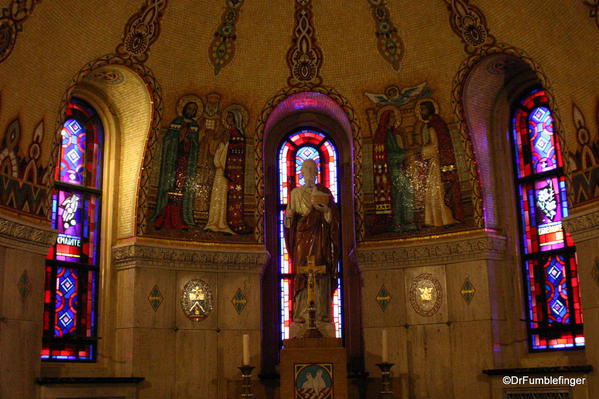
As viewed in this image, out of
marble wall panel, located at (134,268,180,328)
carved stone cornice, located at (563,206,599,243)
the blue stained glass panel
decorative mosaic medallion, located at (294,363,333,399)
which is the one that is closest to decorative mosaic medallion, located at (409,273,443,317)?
decorative mosaic medallion, located at (294,363,333,399)

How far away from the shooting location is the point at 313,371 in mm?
13391

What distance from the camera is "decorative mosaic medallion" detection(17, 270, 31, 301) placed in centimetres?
1296

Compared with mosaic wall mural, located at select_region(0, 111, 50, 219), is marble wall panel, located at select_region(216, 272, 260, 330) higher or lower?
lower

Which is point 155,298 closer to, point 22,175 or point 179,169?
point 179,169

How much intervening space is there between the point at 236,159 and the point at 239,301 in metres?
2.67

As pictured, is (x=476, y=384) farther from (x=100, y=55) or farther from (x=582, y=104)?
(x=100, y=55)

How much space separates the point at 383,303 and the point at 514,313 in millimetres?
2278

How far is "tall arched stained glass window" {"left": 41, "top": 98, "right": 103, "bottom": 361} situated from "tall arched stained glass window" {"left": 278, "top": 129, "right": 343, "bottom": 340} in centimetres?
353

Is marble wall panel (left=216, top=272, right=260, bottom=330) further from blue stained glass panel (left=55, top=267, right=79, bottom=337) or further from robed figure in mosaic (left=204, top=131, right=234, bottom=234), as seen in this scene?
blue stained glass panel (left=55, top=267, right=79, bottom=337)

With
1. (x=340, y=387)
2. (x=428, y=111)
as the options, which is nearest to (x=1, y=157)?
(x=340, y=387)

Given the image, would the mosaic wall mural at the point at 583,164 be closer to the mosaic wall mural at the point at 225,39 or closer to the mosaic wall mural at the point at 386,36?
the mosaic wall mural at the point at 386,36

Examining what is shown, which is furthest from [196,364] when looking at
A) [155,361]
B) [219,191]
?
[219,191]

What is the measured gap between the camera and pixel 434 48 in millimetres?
15148

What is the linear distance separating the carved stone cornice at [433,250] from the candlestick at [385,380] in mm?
2096
